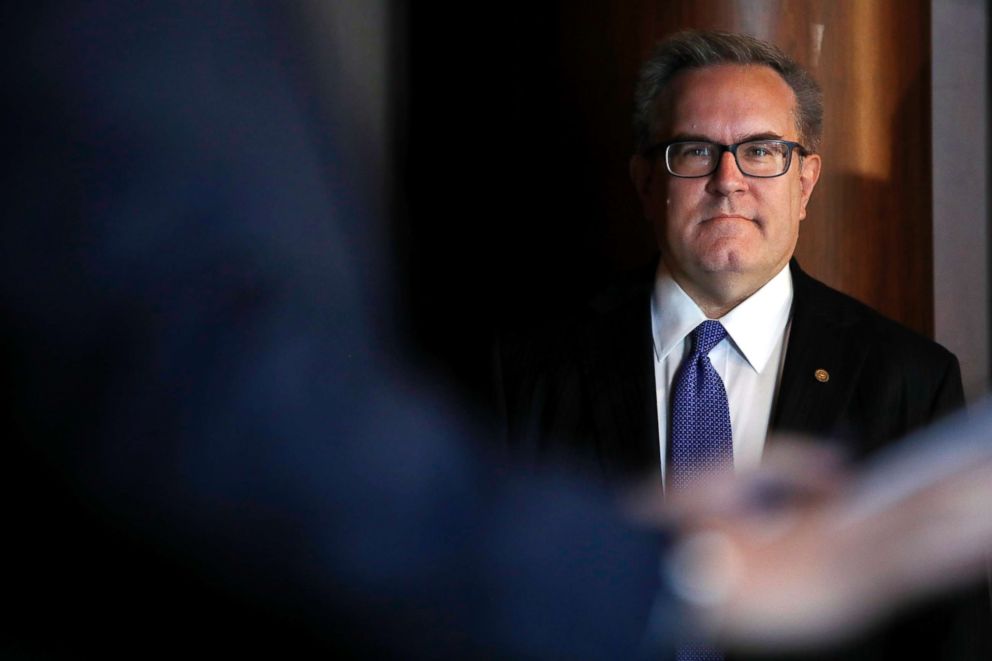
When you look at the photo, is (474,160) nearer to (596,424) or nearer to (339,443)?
(596,424)

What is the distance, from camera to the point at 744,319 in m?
1.31

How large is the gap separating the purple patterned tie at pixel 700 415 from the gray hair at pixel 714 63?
0.28 metres

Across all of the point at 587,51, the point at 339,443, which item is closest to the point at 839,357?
the point at 587,51

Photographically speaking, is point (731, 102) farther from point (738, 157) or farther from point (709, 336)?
point (709, 336)

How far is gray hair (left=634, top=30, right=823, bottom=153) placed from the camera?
4.38 feet

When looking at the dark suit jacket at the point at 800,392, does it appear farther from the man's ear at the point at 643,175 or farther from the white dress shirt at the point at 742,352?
the man's ear at the point at 643,175

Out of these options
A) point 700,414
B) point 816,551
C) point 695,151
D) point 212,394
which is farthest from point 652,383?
point 212,394

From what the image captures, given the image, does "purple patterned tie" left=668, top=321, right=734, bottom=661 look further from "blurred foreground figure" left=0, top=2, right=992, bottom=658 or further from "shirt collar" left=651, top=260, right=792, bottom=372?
"blurred foreground figure" left=0, top=2, right=992, bottom=658

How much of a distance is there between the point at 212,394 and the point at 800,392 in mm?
1034

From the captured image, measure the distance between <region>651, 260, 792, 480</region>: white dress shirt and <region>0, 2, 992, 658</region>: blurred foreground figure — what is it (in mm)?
901

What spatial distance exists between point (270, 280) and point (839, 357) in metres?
1.07

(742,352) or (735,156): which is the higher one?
(735,156)

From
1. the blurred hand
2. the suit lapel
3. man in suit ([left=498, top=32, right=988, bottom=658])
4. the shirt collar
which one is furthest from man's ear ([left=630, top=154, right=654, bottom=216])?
the blurred hand

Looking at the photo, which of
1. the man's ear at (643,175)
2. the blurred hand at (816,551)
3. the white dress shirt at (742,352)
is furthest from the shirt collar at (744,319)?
the blurred hand at (816,551)
